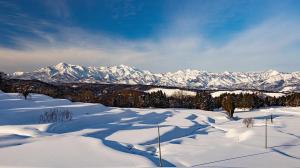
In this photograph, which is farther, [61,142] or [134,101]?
[134,101]

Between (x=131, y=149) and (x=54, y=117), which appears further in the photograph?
(x=54, y=117)

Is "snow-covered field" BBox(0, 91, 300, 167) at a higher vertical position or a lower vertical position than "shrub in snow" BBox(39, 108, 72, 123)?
lower

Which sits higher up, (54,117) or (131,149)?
(54,117)

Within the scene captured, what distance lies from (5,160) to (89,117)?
3638cm

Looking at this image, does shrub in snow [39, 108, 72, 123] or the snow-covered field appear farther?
shrub in snow [39, 108, 72, 123]

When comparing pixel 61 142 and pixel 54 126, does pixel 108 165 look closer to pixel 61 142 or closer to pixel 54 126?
pixel 61 142

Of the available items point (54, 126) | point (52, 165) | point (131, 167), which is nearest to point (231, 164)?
point (131, 167)

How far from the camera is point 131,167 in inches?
887

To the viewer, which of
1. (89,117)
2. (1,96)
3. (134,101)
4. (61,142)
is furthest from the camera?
(134,101)

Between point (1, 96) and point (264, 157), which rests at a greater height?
point (1, 96)

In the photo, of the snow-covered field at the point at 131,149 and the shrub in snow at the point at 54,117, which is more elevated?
the shrub in snow at the point at 54,117

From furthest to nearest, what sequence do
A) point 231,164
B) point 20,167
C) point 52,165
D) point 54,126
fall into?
point 54,126 < point 231,164 < point 52,165 < point 20,167

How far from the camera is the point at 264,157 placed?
31.2 metres

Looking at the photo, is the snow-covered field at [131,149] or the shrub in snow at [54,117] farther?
the shrub in snow at [54,117]
